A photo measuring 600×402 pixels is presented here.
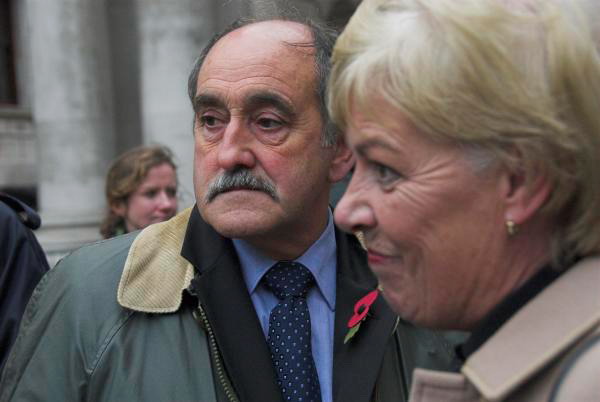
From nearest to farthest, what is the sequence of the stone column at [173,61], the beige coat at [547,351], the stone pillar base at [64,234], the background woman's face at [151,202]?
the beige coat at [547,351] < the background woman's face at [151,202] < the stone column at [173,61] < the stone pillar base at [64,234]

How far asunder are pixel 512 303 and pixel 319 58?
1223 millimetres

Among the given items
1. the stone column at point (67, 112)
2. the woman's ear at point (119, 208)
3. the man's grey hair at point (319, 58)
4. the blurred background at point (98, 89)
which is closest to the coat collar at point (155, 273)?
the man's grey hair at point (319, 58)

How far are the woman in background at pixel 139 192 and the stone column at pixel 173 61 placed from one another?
382 centimetres

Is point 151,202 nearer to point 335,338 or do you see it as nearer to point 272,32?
point 272,32

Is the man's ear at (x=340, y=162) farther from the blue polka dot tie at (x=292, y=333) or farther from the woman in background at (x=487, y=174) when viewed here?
the woman in background at (x=487, y=174)

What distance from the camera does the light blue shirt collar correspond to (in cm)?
236

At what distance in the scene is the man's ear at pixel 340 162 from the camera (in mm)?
2486

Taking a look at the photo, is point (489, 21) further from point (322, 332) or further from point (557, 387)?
point (322, 332)

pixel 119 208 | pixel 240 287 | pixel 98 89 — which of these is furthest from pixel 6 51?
pixel 240 287

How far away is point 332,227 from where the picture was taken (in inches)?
101

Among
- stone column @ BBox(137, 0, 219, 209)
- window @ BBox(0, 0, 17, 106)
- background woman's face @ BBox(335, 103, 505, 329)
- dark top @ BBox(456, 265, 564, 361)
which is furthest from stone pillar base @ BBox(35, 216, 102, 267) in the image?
dark top @ BBox(456, 265, 564, 361)

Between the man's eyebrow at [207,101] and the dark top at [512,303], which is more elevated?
the dark top at [512,303]

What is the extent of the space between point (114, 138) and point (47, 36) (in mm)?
1577

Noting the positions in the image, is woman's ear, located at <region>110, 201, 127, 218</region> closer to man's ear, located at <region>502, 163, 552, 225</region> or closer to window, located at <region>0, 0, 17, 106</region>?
man's ear, located at <region>502, 163, 552, 225</region>
